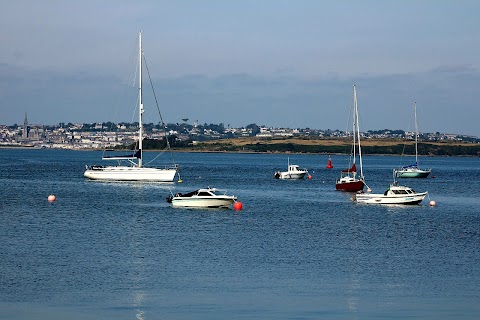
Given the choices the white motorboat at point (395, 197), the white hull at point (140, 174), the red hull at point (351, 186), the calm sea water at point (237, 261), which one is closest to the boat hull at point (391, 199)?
the white motorboat at point (395, 197)

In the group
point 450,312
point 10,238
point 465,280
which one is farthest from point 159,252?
point 450,312

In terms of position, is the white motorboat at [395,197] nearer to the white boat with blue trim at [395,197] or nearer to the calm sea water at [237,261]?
the white boat with blue trim at [395,197]

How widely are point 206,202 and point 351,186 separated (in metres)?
33.0

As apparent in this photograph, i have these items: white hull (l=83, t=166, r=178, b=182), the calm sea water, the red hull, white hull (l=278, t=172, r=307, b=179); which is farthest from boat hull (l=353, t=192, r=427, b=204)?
white hull (l=278, t=172, r=307, b=179)

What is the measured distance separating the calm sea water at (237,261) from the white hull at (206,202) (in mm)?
1040

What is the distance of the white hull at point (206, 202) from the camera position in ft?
229

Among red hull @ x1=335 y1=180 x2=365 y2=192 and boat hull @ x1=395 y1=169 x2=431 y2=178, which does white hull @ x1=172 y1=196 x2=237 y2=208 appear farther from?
boat hull @ x1=395 y1=169 x2=431 y2=178

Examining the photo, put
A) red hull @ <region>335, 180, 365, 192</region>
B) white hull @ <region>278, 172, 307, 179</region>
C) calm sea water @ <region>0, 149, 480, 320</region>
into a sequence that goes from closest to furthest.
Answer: calm sea water @ <region>0, 149, 480, 320</region> < red hull @ <region>335, 180, 365, 192</region> < white hull @ <region>278, 172, 307, 179</region>

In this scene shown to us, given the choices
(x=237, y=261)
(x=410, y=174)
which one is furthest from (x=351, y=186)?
(x=237, y=261)

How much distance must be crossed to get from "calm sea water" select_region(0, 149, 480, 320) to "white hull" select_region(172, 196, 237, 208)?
104 centimetres

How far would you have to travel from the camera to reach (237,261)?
41750mm

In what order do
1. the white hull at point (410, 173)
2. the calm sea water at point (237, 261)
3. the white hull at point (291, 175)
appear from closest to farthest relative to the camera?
1. the calm sea water at point (237, 261)
2. the white hull at point (291, 175)
3. the white hull at point (410, 173)

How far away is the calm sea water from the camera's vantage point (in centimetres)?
3106

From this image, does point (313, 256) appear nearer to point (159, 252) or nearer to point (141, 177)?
point (159, 252)
